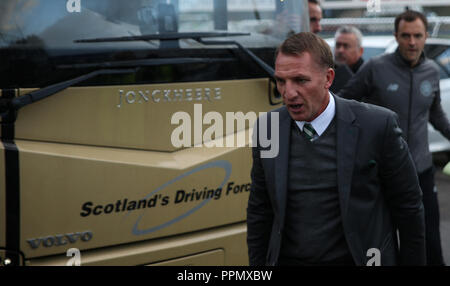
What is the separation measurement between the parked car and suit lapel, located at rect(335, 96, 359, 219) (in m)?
7.24

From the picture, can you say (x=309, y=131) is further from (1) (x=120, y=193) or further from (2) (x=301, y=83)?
(1) (x=120, y=193)

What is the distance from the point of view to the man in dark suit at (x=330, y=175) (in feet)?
7.65

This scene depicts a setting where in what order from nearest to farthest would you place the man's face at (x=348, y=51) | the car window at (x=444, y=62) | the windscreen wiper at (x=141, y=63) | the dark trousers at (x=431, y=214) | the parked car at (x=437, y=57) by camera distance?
1. the windscreen wiper at (x=141, y=63)
2. the dark trousers at (x=431, y=214)
3. the man's face at (x=348, y=51)
4. the parked car at (x=437, y=57)
5. the car window at (x=444, y=62)

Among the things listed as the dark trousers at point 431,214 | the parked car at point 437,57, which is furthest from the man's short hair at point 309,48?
the parked car at point 437,57

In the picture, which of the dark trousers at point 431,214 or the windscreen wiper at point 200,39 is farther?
the dark trousers at point 431,214

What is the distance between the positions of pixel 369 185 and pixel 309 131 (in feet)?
1.02

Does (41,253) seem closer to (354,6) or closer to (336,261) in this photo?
(336,261)

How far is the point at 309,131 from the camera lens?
2426mm

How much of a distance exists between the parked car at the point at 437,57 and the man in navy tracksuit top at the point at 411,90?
198 inches

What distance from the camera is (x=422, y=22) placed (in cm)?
443

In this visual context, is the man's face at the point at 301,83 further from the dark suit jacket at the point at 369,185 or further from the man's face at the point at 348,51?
the man's face at the point at 348,51

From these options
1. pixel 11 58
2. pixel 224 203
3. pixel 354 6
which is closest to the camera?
pixel 11 58
